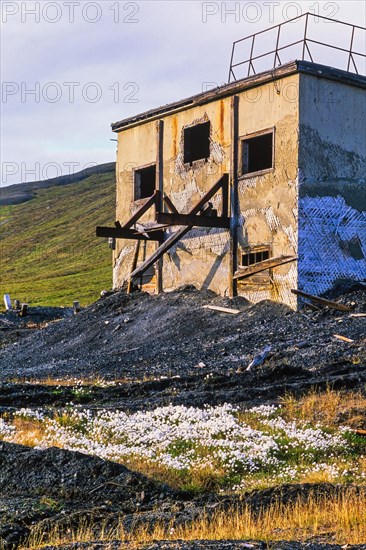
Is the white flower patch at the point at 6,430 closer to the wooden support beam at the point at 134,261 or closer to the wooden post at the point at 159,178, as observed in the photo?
the wooden post at the point at 159,178

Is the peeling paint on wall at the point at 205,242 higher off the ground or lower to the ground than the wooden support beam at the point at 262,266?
higher

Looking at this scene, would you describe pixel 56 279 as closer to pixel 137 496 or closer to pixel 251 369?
pixel 251 369

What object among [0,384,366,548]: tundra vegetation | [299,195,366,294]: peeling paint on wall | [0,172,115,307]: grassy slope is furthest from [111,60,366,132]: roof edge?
[0,172,115,307]: grassy slope

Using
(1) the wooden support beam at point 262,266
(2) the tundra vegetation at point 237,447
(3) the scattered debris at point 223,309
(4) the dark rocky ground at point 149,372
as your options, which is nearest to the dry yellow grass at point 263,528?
(2) the tundra vegetation at point 237,447

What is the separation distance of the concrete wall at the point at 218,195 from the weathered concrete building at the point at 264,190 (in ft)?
0.11

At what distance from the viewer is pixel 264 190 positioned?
26094 mm

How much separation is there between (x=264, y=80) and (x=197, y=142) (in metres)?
4.63

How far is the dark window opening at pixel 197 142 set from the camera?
29.1 m

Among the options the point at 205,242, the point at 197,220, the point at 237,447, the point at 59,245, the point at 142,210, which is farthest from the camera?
the point at 59,245

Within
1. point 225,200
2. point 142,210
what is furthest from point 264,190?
point 142,210

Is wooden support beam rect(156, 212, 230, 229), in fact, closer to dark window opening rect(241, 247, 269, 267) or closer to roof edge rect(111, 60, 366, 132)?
dark window opening rect(241, 247, 269, 267)

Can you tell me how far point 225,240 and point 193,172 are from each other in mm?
2805

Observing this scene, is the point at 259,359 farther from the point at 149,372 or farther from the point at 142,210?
the point at 142,210

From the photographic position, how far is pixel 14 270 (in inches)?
3445
